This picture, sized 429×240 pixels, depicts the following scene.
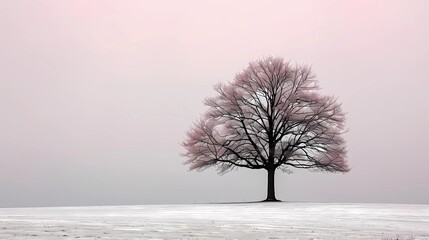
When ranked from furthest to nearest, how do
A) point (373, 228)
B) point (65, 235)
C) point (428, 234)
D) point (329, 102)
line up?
point (329, 102), point (373, 228), point (428, 234), point (65, 235)

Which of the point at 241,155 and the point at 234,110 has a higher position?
the point at 234,110

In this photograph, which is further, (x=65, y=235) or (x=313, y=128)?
(x=313, y=128)

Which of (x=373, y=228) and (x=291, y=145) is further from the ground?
(x=291, y=145)

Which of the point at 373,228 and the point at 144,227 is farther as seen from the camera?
the point at 373,228

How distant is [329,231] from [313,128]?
932 inches

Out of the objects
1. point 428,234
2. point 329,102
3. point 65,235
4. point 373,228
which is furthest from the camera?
point 329,102

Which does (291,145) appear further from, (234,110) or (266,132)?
(234,110)

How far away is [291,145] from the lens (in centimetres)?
3772

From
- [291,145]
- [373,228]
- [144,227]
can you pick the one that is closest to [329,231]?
[373,228]

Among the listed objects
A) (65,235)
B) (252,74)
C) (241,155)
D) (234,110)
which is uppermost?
(252,74)

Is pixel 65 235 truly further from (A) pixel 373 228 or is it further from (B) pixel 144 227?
(A) pixel 373 228

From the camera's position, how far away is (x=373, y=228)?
15508 millimetres

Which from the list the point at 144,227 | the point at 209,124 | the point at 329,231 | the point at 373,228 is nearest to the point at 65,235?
the point at 144,227

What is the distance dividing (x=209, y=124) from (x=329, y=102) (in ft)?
28.3
